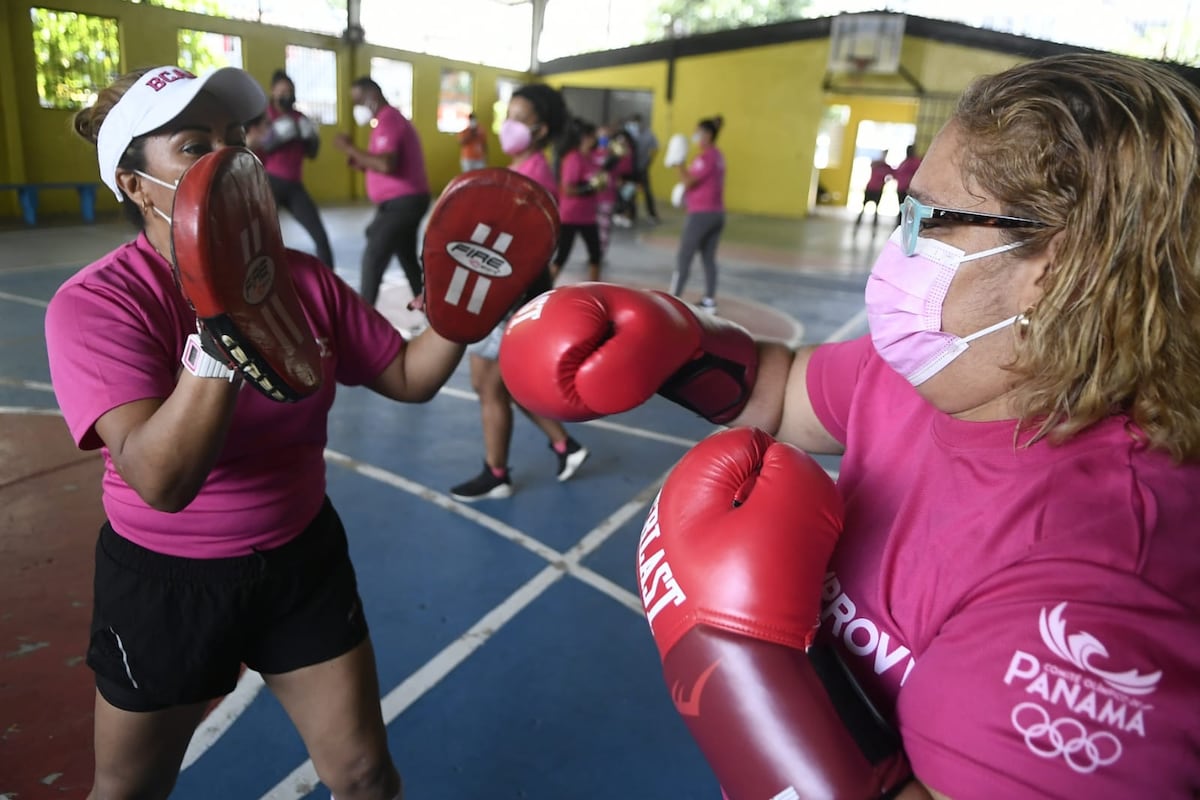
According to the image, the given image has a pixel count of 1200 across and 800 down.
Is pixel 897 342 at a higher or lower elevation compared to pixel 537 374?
higher

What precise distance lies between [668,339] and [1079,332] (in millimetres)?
675

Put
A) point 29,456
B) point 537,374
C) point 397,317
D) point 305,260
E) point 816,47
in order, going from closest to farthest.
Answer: point 537,374 < point 305,260 < point 29,456 < point 397,317 < point 816,47

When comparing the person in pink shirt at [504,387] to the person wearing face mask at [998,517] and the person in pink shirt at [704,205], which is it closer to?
the person wearing face mask at [998,517]

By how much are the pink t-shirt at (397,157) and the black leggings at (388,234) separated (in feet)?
0.20

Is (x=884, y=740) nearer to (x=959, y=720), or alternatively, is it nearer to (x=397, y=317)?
(x=959, y=720)

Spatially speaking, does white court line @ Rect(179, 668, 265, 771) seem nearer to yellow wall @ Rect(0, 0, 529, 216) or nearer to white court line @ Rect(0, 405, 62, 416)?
white court line @ Rect(0, 405, 62, 416)

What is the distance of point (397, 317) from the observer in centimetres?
630

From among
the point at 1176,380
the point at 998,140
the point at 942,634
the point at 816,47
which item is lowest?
the point at 942,634

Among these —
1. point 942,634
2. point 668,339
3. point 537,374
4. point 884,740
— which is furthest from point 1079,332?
point 537,374

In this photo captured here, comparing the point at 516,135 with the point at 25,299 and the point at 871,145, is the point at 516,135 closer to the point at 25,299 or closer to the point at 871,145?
the point at 25,299

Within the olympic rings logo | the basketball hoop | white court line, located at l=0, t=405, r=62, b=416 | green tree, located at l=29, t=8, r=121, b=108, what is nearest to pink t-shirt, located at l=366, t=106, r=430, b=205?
white court line, located at l=0, t=405, r=62, b=416

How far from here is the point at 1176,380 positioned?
0.83 meters

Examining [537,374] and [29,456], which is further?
[29,456]

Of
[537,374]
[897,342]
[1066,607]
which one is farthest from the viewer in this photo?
[537,374]
